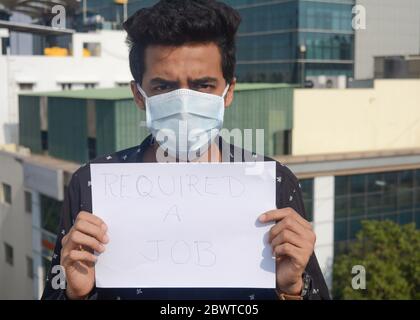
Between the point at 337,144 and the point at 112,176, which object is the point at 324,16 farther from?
the point at 112,176

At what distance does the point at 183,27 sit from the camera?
7.18ft

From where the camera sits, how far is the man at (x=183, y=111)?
2.10 meters

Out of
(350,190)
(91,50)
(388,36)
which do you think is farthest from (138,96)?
(91,50)

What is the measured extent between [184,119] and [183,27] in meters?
0.37

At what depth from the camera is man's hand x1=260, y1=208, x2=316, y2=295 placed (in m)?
1.95

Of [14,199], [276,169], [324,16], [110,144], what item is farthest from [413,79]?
[276,169]

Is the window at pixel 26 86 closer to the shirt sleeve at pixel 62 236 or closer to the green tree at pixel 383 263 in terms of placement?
the green tree at pixel 383 263

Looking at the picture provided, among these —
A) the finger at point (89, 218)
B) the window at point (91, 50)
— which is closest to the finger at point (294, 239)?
the finger at point (89, 218)

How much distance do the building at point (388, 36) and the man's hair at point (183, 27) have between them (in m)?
3.58

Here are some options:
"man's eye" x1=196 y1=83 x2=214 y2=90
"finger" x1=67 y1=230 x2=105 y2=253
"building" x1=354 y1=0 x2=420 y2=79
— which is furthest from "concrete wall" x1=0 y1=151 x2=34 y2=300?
"finger" x1=67 y1=230 x2=105 y2=253

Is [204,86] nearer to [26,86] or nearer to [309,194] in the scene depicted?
[309,194]

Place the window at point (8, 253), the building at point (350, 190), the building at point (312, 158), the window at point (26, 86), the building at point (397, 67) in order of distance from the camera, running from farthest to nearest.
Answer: the window at point (26, 86)
the building at point (397, 67)
the window at point (8, 253)
the building at point (350, 190)
the building at point (312, 158)

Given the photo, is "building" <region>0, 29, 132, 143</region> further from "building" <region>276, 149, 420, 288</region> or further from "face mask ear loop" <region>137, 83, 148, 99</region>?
"face mask ear loop" <region>137, 83, 148, 99</region>

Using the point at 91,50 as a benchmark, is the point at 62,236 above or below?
below
